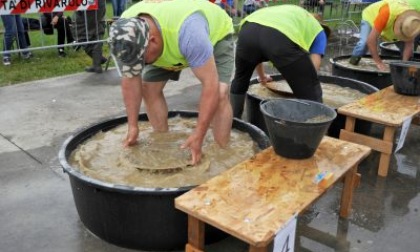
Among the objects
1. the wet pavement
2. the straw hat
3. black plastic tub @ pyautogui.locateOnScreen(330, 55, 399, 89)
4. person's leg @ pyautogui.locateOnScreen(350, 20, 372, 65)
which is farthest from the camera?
person's leg @ pyautogui.locateOnScreen(350, 20, 372, 65)

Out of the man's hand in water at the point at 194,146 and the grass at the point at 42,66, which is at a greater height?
the man's hand in water at the point at 194,146

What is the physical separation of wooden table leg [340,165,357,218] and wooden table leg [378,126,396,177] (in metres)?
0.81

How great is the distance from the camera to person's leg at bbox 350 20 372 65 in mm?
5695

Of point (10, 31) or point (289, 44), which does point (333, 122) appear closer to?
point (289, 44)

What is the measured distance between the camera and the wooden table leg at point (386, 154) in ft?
11.5

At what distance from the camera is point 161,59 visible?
2.73 metres

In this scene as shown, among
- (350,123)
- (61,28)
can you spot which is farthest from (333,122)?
(61,28)

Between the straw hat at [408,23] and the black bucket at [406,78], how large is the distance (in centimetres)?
82

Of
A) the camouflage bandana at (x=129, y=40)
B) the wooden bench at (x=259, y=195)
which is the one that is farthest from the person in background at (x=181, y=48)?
the wooden bench at (x=259, y=195)

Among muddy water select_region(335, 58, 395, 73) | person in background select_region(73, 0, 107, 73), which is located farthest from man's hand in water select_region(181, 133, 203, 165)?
person in background select_region(73, 0, 107, 73)

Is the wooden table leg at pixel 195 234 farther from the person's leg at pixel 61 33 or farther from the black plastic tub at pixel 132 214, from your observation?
the person's leg at pixel 61 33

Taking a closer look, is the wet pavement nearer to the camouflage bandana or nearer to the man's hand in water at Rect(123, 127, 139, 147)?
the man's hand in water at Rect(123, 127, 139, 147)

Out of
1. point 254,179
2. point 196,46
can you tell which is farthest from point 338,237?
Result: point 196,46

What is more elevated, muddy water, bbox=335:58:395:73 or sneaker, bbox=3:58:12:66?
muddy water, bbox=335:58:395:73
